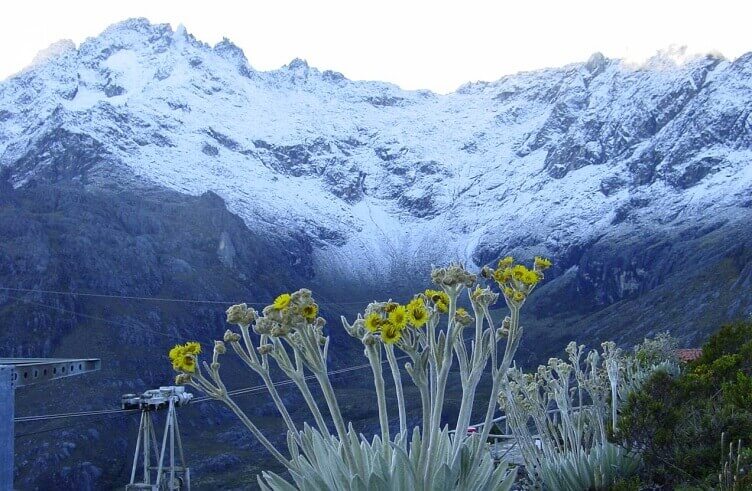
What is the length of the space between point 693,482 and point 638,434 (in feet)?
1.60

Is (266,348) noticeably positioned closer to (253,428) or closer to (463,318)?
(253,428)

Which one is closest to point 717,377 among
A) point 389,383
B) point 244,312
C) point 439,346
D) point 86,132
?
point 439,346

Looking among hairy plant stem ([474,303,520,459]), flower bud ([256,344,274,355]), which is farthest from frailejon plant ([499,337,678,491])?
flower bud ([256,344,274,355])

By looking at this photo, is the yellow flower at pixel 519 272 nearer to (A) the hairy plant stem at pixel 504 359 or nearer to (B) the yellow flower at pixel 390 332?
(A) the hairy plant stem at pixel 504 359

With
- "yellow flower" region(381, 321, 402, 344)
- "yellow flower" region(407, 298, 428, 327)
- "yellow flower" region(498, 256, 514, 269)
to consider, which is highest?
"yellow flower" region(498, 256, 514, 269)

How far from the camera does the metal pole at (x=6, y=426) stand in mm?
4355

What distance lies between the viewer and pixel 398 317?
11.5 ft

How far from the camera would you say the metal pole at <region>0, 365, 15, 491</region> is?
436 cm

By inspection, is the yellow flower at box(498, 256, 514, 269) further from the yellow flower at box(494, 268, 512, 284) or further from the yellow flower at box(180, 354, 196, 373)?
the yellow flower at box(180, 354, 196, 373)

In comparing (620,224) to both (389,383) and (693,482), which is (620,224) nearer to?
(389,383)

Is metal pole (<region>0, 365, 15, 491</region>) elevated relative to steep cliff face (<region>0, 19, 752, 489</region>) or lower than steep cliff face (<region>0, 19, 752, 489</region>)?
lower

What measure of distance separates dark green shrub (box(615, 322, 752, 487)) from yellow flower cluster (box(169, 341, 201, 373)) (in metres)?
3.41

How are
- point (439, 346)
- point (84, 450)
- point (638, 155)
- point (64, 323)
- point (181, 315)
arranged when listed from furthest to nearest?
point (638, 155) → point (181, 315) → point (64, 323) → point (84, 450) → point (439, 346)

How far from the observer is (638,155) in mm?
189500
